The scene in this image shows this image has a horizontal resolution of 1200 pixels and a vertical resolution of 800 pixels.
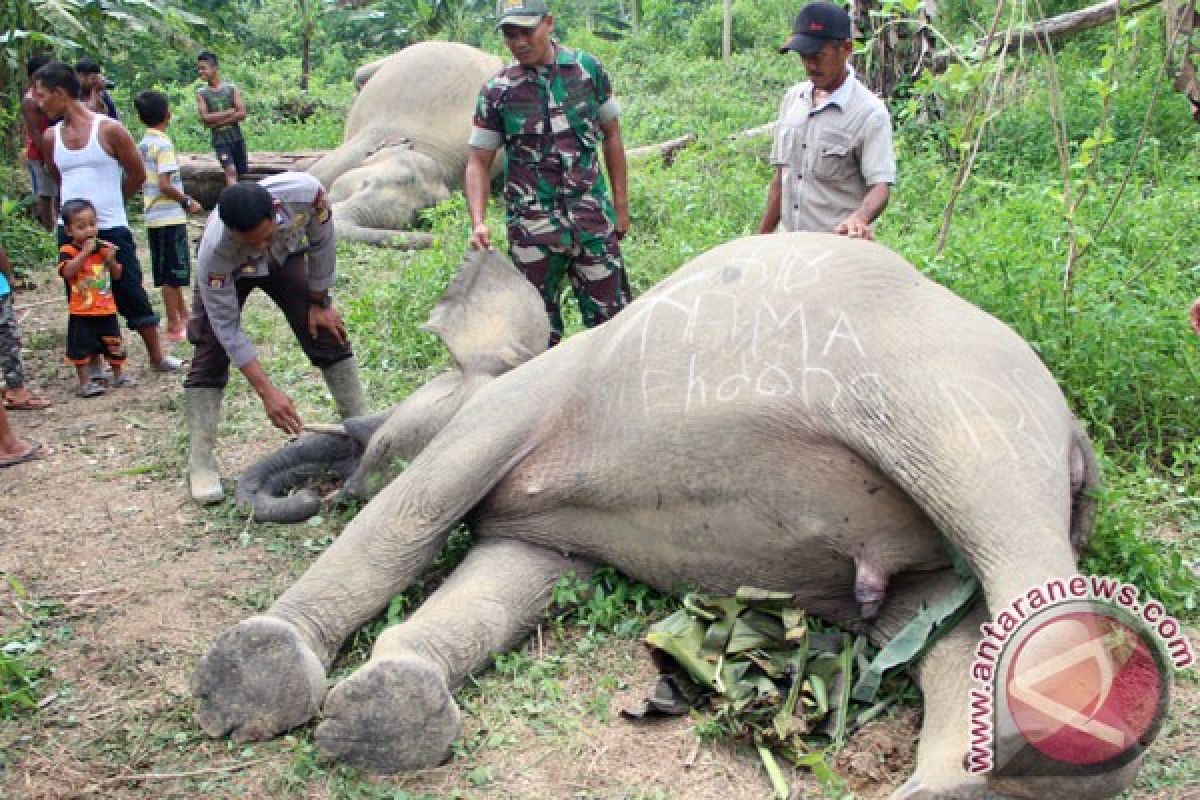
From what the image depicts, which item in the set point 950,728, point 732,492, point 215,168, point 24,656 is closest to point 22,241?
point 215,168

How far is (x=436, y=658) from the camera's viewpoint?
127 inches

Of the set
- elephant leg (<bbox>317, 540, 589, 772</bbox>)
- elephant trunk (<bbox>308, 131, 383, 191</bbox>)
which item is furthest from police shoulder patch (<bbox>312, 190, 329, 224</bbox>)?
elephant trunk (<bbox>308, 131, 383, 191</bbox>)

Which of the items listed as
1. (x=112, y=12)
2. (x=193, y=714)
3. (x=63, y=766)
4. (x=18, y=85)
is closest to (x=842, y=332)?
(x=193, y=714)

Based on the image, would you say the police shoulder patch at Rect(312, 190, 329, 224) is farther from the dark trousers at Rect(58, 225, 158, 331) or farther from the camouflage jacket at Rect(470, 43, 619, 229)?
the dark trousers at Rect(58, 225, 158, 331)

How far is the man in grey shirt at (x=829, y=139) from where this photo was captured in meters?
4.33

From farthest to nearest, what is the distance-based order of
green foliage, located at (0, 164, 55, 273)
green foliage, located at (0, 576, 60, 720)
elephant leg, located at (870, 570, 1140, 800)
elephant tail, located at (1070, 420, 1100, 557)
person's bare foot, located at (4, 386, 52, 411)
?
1. green foliage, located at (0, 164, 55, 273)
2. person's bare foot, located at (4, 386, 52, 411)
3. green foliage, located at (0, 576, 60, 720)
4. elephant tail, located at (1070, 420, 1100, 557)
5. elephant leg, located at (870, 570, 1140, 800)

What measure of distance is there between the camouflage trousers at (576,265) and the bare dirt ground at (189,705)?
4.71ft

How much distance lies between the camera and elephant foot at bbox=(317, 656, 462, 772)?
2.90m

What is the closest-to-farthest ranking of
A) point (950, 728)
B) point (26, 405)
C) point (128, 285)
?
1. point (950, 728)
2. point (26, 405)
3. point (128, 285)

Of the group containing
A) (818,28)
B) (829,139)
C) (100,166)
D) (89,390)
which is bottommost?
(89,390)

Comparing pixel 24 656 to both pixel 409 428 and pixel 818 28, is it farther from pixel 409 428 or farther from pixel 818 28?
pixel 818 28

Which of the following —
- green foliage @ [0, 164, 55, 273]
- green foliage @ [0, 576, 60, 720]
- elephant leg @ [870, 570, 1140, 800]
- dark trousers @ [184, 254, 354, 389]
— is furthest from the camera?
green foliage @ [0, 164, 55, 273]

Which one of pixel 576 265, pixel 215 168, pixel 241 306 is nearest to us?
pixel 241 306

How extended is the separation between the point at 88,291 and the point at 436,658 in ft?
12.6
